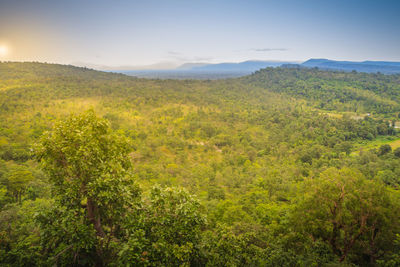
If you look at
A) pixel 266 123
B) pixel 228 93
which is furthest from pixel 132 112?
pixel 228 93

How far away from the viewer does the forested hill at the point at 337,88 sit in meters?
105

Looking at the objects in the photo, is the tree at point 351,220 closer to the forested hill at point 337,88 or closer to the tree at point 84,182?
the tree at point 84,182

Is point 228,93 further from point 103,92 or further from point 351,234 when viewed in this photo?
point 351,234

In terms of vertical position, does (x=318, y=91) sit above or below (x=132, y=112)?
above

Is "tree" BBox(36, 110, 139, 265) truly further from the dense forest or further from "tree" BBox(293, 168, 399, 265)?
"tree" BBox(293, 168, 399, 265)

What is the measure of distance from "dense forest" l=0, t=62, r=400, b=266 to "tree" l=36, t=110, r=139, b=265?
0.05 meters

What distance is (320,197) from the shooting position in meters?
11.8

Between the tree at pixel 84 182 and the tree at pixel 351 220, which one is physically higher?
the tree at pixel 84 182

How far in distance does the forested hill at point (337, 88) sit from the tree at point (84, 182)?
124825mm

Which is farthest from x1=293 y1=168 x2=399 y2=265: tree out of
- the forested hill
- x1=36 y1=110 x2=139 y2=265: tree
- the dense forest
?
the forested hill

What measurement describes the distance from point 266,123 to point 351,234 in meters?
72.4

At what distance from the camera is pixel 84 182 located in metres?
7.29

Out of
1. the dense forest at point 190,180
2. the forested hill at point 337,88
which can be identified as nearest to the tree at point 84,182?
the dense forest at point 190,180

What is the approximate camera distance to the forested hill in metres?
105
